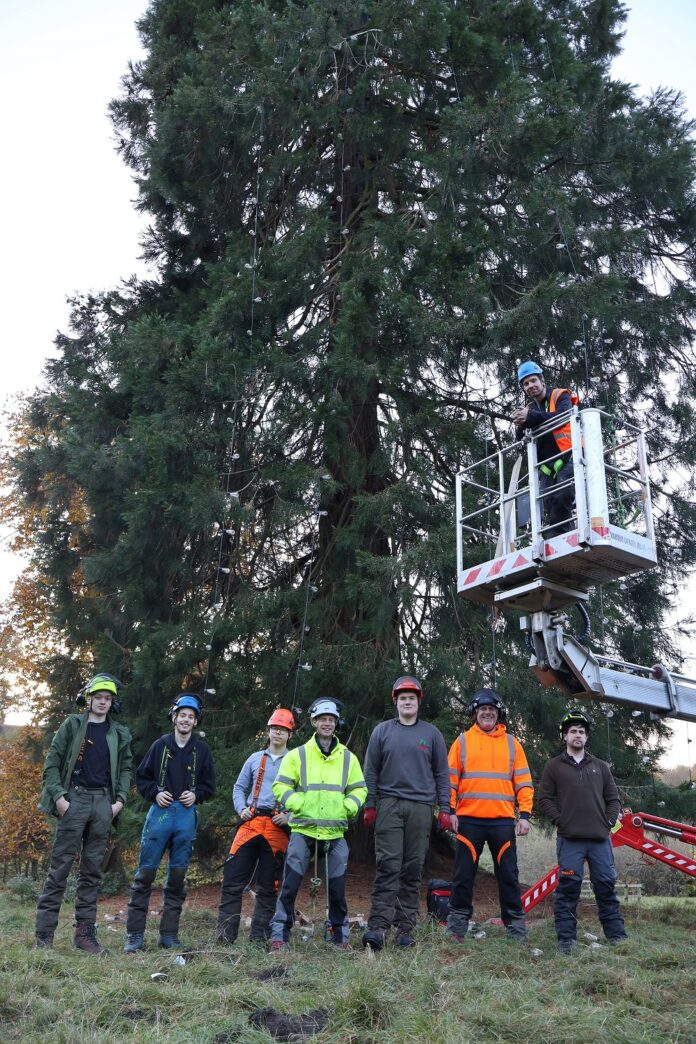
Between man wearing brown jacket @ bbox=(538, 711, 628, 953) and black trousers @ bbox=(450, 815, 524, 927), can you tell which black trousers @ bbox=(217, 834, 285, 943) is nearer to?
black trousers @ bbox=(450, 815, 524, 927)

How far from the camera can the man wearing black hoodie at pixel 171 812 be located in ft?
23.3

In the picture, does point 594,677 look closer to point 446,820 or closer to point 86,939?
point 446,820

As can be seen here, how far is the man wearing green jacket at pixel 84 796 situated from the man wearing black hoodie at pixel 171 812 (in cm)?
26

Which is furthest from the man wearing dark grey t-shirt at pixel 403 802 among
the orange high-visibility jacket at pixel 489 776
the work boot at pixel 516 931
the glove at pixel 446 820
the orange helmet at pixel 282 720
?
the work boot at pixel 516 931

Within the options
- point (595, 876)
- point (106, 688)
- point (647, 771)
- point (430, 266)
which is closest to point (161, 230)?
point (430, 266)

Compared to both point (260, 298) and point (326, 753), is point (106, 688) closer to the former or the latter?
point (326, 753)

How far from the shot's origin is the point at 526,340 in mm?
11172

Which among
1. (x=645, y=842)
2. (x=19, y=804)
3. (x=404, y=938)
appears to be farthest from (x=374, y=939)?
(x=19, y=804)

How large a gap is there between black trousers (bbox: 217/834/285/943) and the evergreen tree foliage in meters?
3.33

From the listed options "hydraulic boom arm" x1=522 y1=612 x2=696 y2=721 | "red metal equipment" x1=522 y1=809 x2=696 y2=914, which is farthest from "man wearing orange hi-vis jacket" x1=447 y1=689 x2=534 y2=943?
"red metal equipment" x1=522 y1=809 x2=696 y2=914

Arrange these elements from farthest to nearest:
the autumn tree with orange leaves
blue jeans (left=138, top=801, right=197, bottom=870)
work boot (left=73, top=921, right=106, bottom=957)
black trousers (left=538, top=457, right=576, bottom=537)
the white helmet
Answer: the autumn tree with orange leaves < black trousers (left=538, top=457, right=576, bottom=537) < blue jeans (left=138, top=801, right=197, bottom=870) < the white helmet < work boot (left=73, top=921, right=106, bottom=957)

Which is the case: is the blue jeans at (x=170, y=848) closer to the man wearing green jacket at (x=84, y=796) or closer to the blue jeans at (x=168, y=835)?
the blue jeans at (x=168, y=835)

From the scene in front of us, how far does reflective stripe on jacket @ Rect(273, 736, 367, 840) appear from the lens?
22.8 feet

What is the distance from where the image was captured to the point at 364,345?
11.8 meters
